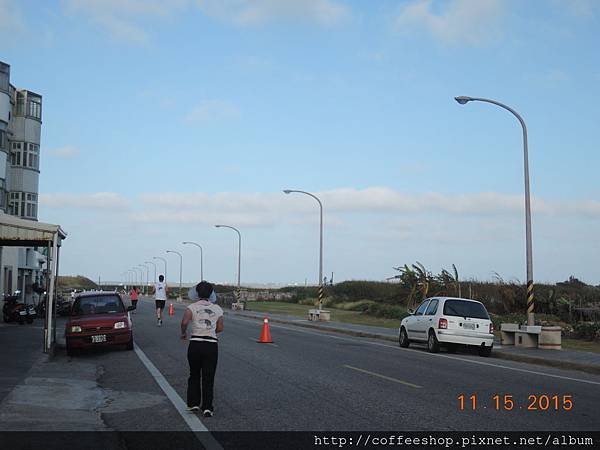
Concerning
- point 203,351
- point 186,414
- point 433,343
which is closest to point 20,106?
point 433,343

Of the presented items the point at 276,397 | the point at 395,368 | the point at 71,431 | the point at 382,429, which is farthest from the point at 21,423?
the point at 395,368

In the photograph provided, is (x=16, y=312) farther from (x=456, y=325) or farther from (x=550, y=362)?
(x=550, y=362)

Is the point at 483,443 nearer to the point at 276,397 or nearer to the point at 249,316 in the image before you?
the point at 276,397

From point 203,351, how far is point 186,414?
103 cm

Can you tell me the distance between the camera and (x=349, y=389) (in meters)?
12.5

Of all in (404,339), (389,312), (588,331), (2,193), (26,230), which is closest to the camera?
(26,230)

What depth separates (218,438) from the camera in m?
8.55

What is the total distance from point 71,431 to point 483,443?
4.96 metres

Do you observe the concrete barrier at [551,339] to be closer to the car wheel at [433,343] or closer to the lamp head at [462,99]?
the car wheel at [433,343]

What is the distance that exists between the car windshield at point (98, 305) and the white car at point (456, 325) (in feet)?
29.0

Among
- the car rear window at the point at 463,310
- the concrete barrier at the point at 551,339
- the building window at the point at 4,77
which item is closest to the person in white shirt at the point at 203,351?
the car rear window at the point at 463,310

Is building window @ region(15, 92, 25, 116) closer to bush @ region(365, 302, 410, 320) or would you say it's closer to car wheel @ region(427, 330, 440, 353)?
bush @ region(365, 302, 410, 320)

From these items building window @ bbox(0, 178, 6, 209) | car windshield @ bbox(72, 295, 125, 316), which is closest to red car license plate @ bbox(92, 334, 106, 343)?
car windshield @ bbox(72, 295, 125, 316)

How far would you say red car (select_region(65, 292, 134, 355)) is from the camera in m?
18.9
